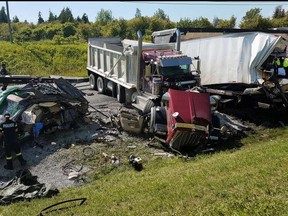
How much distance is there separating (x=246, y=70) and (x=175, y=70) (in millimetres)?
2486

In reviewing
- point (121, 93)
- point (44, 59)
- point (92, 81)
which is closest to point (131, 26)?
point (44, 59)

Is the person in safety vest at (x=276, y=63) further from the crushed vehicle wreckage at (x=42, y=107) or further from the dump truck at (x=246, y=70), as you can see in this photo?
the crushed vehicle wreckage at (x=42, y=107)

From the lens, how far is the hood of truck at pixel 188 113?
9.30m

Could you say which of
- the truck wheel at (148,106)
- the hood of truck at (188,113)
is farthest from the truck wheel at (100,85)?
the hood of truck at (188,113)

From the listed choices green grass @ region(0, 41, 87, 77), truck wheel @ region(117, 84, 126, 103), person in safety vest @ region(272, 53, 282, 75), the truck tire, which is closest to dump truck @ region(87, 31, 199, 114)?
truck wheel @ region(117, 84, 126, 103)

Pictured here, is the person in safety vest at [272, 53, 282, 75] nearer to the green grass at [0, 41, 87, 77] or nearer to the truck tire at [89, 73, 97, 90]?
the truck tire at [89, 73, 97, 90]

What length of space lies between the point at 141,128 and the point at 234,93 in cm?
384

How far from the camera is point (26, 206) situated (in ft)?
21.6

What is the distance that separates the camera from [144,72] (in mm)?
12727

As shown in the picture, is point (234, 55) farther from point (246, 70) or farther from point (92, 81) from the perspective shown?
point (92, 81)

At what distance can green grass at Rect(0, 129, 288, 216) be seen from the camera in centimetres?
453

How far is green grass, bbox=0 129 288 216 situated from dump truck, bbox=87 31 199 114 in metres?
4.17

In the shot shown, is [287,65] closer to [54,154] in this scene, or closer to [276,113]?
[276,113]

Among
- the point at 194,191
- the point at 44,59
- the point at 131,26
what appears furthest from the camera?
the point at 131,26
